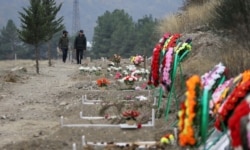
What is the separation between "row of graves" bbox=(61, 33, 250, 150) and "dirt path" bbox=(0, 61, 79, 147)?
0.74m

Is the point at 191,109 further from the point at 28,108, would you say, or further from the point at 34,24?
the point at 34,24

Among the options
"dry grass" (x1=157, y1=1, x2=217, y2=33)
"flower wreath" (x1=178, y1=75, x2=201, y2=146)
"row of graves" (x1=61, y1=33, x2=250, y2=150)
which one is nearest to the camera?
"row of graves" (x1=61, y1=33, x2=250, y2=150)

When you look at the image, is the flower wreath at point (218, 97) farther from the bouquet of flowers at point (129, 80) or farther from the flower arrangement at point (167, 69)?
the bouquet of flowers at point (129, 80)

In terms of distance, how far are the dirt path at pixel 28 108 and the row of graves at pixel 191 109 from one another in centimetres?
74

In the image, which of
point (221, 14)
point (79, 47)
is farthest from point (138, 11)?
point (221, 14)

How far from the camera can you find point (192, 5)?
26.0m

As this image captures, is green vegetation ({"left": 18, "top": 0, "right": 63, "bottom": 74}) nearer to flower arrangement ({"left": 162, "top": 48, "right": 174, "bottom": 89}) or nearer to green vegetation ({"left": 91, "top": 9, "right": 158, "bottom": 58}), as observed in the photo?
flower arrangement ({"left": 162, "top": 48, "right": 174, "bottom": 89})

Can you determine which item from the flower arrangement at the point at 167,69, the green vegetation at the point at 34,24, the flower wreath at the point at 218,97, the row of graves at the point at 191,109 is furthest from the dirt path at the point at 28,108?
the flower wreath at the point at 218,97

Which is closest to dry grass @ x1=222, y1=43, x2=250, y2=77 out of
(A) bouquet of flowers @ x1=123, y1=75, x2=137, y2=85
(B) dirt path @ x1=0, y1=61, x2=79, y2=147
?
(B) dirt path @ x1=0, y1=61, x2=79, y2=147

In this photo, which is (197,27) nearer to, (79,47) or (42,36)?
(42,36)

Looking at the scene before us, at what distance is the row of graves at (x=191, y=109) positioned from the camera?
5.50 meters

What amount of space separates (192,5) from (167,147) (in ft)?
62.1

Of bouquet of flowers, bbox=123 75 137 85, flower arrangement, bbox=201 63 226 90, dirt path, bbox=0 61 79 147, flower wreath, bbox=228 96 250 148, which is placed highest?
flower arrangement, bbox=201 63 226 90

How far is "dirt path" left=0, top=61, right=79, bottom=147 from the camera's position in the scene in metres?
10.1
